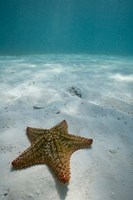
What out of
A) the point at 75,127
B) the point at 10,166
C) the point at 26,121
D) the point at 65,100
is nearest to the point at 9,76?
the point at 65,100

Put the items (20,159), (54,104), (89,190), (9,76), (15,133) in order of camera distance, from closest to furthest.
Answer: (89,190) → (20,159) → (15,133) → (54,104) → (9,76)

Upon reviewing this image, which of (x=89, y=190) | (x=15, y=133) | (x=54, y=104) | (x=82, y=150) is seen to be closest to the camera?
(x=89, y=190)

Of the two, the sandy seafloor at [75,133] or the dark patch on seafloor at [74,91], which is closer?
the sandy seafloor at [75,133]

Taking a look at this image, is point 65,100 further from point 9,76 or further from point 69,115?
point 9,76

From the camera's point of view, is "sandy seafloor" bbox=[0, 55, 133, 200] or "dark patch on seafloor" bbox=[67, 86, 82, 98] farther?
"dark patch on seafloor" bbox=[67, 86, 82, 98]

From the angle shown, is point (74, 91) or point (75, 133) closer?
point (75, 133)

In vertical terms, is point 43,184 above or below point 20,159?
below

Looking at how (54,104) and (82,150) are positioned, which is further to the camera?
(54,104)

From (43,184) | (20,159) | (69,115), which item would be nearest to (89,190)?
(43,184)
